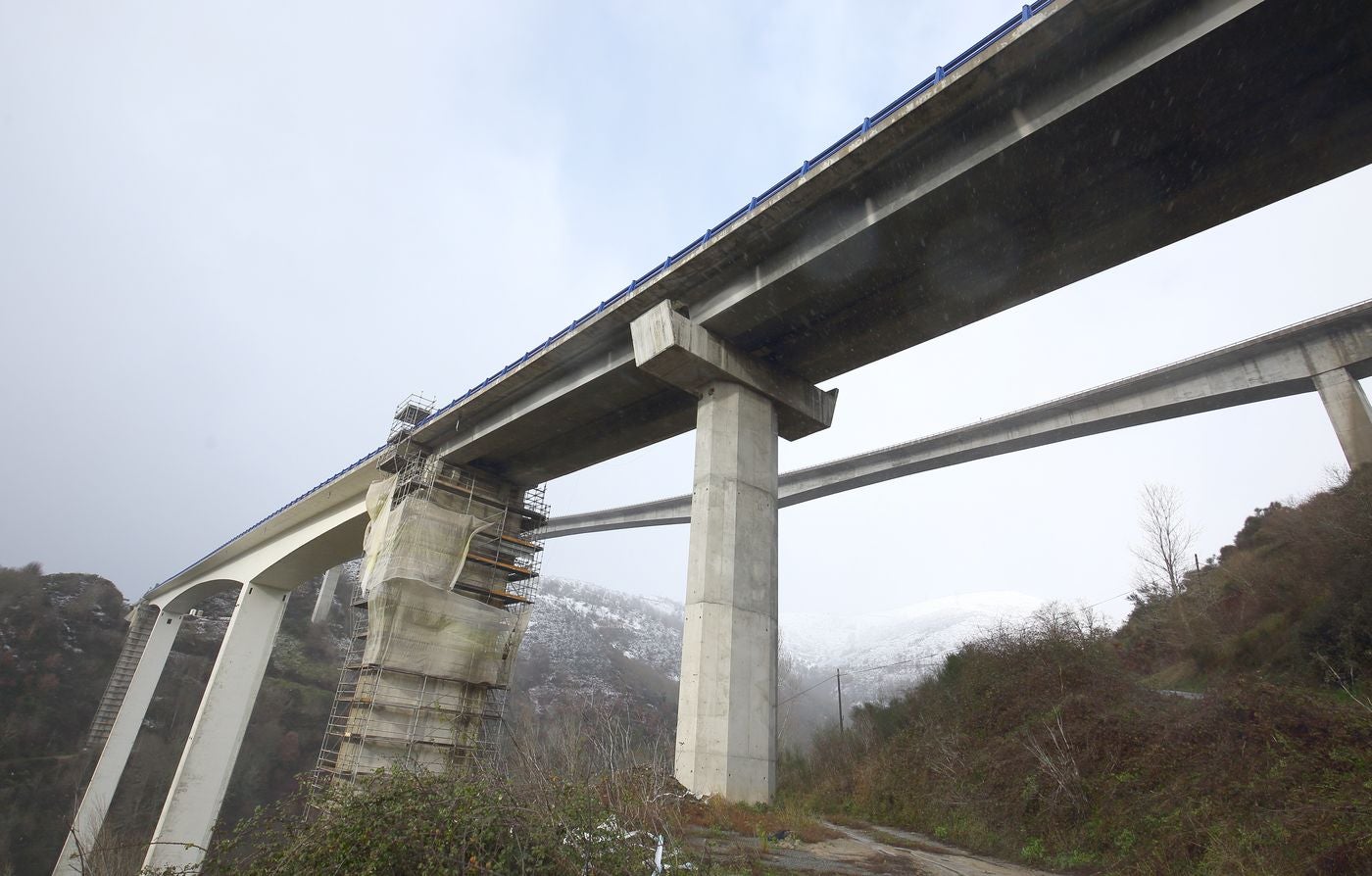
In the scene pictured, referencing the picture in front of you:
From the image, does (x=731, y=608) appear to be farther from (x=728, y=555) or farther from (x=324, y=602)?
(x=324, y=602)

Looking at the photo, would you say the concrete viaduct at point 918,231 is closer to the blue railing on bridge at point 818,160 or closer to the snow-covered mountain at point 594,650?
the blue railing on bridge at point 818,160

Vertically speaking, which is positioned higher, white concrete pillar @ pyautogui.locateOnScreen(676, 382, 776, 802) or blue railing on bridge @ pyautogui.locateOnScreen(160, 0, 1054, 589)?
blue railing on bridge @ pyautogui.locateOnScreen(160, 0, 1054, 589)

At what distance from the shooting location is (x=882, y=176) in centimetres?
1153

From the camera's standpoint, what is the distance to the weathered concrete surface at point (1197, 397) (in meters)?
21.5

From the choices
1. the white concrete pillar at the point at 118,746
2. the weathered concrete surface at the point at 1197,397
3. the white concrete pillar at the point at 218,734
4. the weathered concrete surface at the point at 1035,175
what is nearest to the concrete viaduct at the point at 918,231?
the weathered concrete surface at the point at 1035,175

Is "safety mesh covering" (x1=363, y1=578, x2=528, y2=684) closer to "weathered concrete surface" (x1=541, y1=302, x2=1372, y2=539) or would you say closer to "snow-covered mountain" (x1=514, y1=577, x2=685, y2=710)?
"weathered concrete surface" (x1=541, y1=302, x2=1372, y2=539)

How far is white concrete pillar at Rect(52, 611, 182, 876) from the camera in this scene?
33.0 metres

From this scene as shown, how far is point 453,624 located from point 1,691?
1613 inches

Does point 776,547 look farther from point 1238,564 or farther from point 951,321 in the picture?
point 1238,564

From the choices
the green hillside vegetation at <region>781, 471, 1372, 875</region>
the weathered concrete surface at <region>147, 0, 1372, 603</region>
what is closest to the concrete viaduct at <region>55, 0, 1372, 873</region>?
the weathered concrete surface at <region>147, 0, 1372, 603</region>

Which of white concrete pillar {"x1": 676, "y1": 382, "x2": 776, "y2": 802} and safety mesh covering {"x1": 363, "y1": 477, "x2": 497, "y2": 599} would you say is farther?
safety mesh covering {"x1": 363, "y1": 477, "x2": 497, "y2": 599}

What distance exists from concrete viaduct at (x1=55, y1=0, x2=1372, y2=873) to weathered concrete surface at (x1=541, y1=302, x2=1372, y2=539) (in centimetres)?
1504

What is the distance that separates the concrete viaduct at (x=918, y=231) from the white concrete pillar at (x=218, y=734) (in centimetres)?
1954

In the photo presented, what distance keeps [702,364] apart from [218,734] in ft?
87.5
